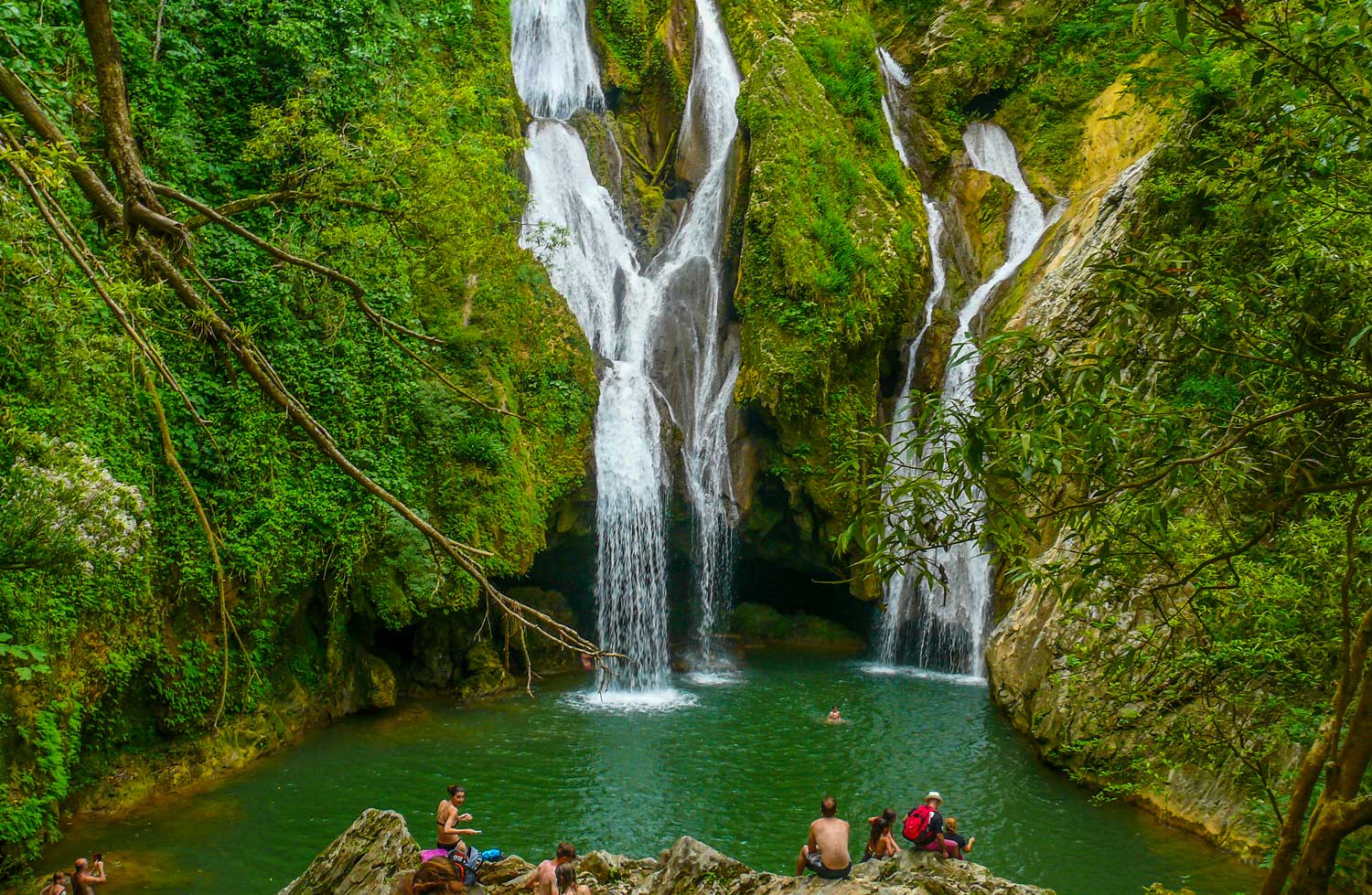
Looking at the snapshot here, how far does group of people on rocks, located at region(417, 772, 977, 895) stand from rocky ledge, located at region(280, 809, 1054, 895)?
0.20 meters

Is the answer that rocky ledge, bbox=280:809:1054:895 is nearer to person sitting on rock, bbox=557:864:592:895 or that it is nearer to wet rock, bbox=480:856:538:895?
wet rock, bbox=480:856:538:895

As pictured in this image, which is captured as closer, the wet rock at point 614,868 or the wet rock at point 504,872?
the wet rock at point 504,872

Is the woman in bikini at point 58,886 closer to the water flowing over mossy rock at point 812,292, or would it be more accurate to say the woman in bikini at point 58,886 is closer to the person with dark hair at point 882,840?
the person with dark hair at point 882,840

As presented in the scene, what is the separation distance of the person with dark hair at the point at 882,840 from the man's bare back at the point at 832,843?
117 centimetres

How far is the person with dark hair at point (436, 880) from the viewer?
7.17m

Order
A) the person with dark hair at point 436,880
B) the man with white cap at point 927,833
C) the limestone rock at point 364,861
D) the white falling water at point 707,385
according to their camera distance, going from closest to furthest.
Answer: the person with dark hair at point 436,880, the limestone rock at point 364,861, the man with white cap at point 927,833, the white falling water at point 707,385

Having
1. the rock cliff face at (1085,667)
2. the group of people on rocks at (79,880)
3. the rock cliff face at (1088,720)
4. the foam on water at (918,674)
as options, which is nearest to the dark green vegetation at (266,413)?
the group of people on rocks at (79,880)

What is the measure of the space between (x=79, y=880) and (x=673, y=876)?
5304 millimetres

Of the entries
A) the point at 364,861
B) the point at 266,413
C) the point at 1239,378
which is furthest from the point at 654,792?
the point at 1239,378

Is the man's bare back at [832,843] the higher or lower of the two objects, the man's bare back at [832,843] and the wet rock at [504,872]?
the higher

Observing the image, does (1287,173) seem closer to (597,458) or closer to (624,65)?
(597,458)

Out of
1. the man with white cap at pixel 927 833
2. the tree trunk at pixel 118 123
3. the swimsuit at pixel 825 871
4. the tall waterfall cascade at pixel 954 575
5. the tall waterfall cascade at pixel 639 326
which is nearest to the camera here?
the tree trunk at pixel 118 123

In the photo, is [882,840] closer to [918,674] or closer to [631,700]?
[631,700]

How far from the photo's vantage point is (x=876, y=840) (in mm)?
9508
